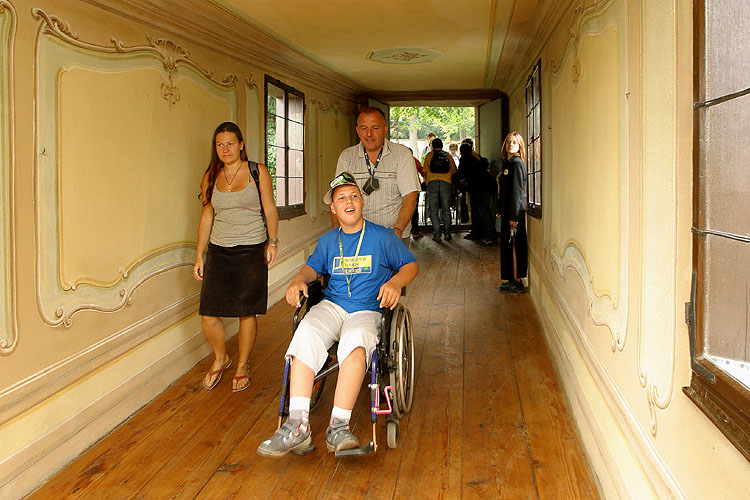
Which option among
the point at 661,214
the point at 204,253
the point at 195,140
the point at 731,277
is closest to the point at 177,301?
the point at 204,253

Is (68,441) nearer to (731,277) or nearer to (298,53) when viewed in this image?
(731,277)

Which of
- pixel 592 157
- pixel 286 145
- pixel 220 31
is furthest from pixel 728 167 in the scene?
pixel 286 145

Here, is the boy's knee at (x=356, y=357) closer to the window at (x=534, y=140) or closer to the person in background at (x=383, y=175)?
the person in background at (x=383, y=175)

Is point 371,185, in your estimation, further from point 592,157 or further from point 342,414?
point 342,414

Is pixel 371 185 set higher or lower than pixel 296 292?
higher

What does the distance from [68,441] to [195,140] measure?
2.19m

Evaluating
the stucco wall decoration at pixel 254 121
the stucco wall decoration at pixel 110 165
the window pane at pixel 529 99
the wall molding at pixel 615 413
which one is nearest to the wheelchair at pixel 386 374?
the wall molding at pixel 615 413

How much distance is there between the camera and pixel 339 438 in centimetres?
279

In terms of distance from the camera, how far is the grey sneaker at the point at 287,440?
2730 mm

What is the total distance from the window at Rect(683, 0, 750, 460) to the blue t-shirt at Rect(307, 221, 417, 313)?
6.30 feet

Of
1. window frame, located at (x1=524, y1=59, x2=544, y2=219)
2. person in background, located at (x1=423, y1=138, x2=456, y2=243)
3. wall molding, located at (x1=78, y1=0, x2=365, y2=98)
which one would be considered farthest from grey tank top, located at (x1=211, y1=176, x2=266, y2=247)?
person in background, located at (x1=423, y1=138, x2=456, y2=243)

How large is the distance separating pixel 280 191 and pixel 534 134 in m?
2.55

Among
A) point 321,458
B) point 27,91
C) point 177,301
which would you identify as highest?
point 27,91

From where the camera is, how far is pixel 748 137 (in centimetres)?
125
